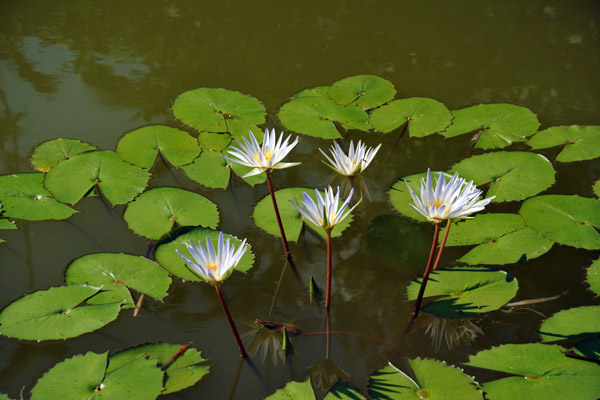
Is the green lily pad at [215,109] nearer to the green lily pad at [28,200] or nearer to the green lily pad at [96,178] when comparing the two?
the green lily pad at [96,178]

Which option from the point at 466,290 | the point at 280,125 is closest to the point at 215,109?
the point at 280,125

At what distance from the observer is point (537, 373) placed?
208cm

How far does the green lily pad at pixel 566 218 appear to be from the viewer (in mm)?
2639

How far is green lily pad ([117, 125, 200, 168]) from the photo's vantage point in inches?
124

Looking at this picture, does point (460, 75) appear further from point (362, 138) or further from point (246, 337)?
point (246, 337)

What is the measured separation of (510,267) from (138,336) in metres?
1.74

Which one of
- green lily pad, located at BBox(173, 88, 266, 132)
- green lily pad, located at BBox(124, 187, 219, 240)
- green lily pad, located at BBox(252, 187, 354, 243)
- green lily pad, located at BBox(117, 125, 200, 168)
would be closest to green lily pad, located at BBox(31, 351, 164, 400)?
green lily pad, located at BBox(124, 187, 219, 240)

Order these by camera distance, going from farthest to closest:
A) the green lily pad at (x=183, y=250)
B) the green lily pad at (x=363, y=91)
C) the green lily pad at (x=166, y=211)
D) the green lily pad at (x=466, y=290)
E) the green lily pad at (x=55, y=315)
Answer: the green lily pad at (x=363, y=91), the green lily pad at (x=166, y=211), the green lily pad at (x=183, y=250), the green lily pad at (x=466, y=290), the green lily pad at (x=55, y=315)

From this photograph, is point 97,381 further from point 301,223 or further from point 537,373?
point 537,373

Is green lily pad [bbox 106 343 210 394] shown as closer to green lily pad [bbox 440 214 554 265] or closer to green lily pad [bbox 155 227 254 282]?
green lily pad [bbox 155 227 254 282]

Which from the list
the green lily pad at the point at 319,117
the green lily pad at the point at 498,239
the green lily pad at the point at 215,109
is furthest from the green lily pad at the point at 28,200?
the green lily pad at the point at 498,239

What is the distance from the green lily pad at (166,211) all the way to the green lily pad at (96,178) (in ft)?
0.35

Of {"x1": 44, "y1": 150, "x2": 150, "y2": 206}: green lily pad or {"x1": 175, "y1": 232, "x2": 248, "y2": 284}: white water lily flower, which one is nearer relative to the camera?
{"x1": 175, "y1": 232, "x2": 248, "y2": 284}: white water lily flower

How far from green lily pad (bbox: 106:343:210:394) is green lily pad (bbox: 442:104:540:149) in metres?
2.06
